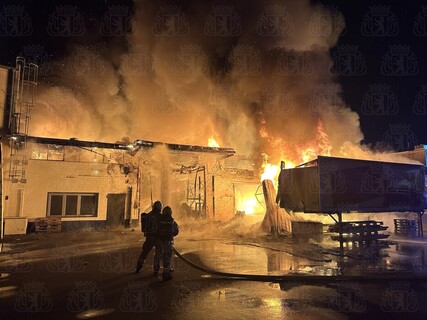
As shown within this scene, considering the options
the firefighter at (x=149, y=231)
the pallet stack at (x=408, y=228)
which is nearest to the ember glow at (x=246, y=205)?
the pallet stack at (x=408, y=228)

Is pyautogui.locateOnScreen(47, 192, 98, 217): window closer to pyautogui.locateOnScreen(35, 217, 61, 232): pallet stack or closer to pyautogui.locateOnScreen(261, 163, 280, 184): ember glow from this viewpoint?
pyautogui.locateOnScreen(35, 217, 61, 232): pallet stack

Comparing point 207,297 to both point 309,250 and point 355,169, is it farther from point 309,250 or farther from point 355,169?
point 355,169

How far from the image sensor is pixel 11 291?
22.0 feet

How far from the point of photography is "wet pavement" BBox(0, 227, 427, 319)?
5.58 meters

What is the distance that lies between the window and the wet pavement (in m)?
7.63

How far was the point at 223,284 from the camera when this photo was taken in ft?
23.9

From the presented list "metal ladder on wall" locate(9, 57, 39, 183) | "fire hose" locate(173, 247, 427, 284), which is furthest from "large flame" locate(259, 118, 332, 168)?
"metal ladder on wall" locate(9, 57, 39, 183)

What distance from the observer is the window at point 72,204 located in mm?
19156

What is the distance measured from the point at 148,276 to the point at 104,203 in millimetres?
13799

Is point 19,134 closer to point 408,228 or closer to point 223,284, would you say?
point 223,284

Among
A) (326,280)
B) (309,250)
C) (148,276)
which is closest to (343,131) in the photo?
(309,250)

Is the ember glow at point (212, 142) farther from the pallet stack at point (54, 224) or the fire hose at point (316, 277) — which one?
the fire hose at point (316, 277)

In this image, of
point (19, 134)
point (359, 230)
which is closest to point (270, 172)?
point (359, 230)

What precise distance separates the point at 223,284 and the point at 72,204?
15.7 meters
